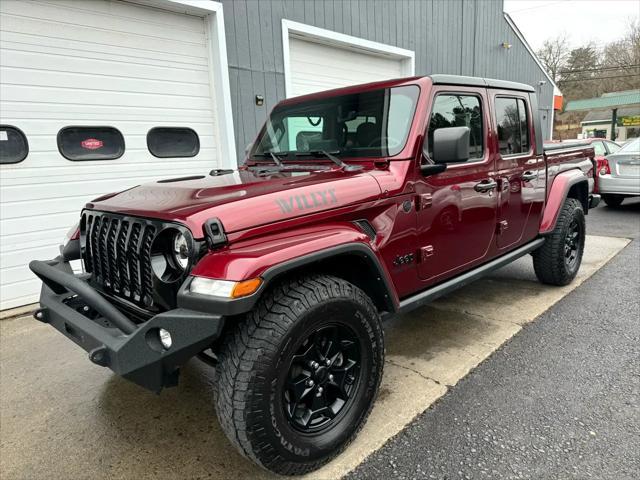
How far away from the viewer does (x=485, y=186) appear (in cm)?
308

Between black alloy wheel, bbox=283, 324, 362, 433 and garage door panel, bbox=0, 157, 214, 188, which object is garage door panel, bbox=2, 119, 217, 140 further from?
black alloy wheel, bbox=283, 324, 362, 433

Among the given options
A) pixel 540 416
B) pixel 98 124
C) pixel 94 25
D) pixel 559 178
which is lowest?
pixel 540 416

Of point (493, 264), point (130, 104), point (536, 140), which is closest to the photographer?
point (493, 264)

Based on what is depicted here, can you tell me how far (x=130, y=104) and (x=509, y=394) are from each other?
16.3ft

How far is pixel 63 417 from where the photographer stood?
2.62 m

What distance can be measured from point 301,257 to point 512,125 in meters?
2.55

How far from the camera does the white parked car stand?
8266 mm

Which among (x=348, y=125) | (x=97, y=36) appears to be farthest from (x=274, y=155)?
(x=97, y=36)

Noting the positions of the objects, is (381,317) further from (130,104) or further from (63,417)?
(130,104)

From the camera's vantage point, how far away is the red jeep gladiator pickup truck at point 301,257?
5.84 ft

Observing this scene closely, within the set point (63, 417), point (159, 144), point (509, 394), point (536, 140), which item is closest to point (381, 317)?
point (509, 394)

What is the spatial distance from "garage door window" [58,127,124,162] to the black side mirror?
405cm

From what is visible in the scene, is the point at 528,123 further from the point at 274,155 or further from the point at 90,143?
the point at 90,143

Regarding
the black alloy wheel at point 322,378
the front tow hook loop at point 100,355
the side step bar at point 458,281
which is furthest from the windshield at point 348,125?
the front tow hook loop at point 100,355
